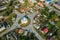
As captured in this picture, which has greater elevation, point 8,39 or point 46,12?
point 46,12

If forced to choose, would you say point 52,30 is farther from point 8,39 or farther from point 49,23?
point 8,39

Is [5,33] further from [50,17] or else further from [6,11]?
[50,17]

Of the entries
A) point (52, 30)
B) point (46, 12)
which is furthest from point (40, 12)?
point (52, 30)

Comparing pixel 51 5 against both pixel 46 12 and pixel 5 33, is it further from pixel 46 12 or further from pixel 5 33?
pixel 5 33

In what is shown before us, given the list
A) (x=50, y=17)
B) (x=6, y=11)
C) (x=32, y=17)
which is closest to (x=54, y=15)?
(x=50, y=17)

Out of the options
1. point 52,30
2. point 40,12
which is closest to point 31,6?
point 40,12

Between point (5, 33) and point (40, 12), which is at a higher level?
point (40, 12)

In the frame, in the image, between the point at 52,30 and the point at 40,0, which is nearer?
the point at 52,30
